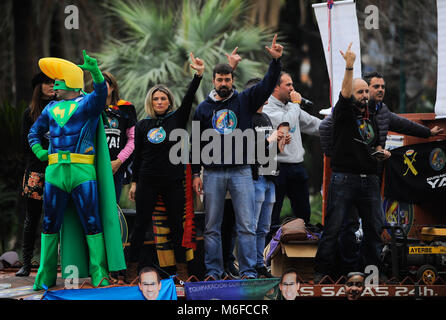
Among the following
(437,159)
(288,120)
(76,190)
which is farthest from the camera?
(288,120)

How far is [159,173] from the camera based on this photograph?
5961 millimetres

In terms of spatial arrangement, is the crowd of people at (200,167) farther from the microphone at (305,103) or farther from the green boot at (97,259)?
the microphone at (305,103)

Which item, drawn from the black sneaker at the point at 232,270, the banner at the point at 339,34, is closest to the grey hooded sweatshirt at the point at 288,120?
the banner at the point at 339,34

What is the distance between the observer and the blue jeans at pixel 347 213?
5.78m

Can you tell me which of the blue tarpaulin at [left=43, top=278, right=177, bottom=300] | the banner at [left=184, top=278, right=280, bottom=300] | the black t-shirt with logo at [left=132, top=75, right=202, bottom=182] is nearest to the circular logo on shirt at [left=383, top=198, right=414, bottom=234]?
the banner at [left=184, top=278, right=280, bottom=300]

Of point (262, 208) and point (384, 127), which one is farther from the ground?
point (384, 127)

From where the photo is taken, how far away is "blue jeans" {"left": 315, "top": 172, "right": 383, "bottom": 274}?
5.78 m

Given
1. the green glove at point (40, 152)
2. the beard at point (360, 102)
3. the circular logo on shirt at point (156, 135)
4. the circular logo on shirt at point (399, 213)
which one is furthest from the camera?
the circular logo on shirt at point (399, 213)

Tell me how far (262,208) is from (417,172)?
1565 millimetres

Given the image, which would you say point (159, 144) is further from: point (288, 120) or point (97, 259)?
point (288, 120)

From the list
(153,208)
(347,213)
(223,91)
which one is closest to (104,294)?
(153,208)

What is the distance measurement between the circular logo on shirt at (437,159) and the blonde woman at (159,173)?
2.40m

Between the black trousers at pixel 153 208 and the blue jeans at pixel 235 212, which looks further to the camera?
the black trousers at pixel 153 208
